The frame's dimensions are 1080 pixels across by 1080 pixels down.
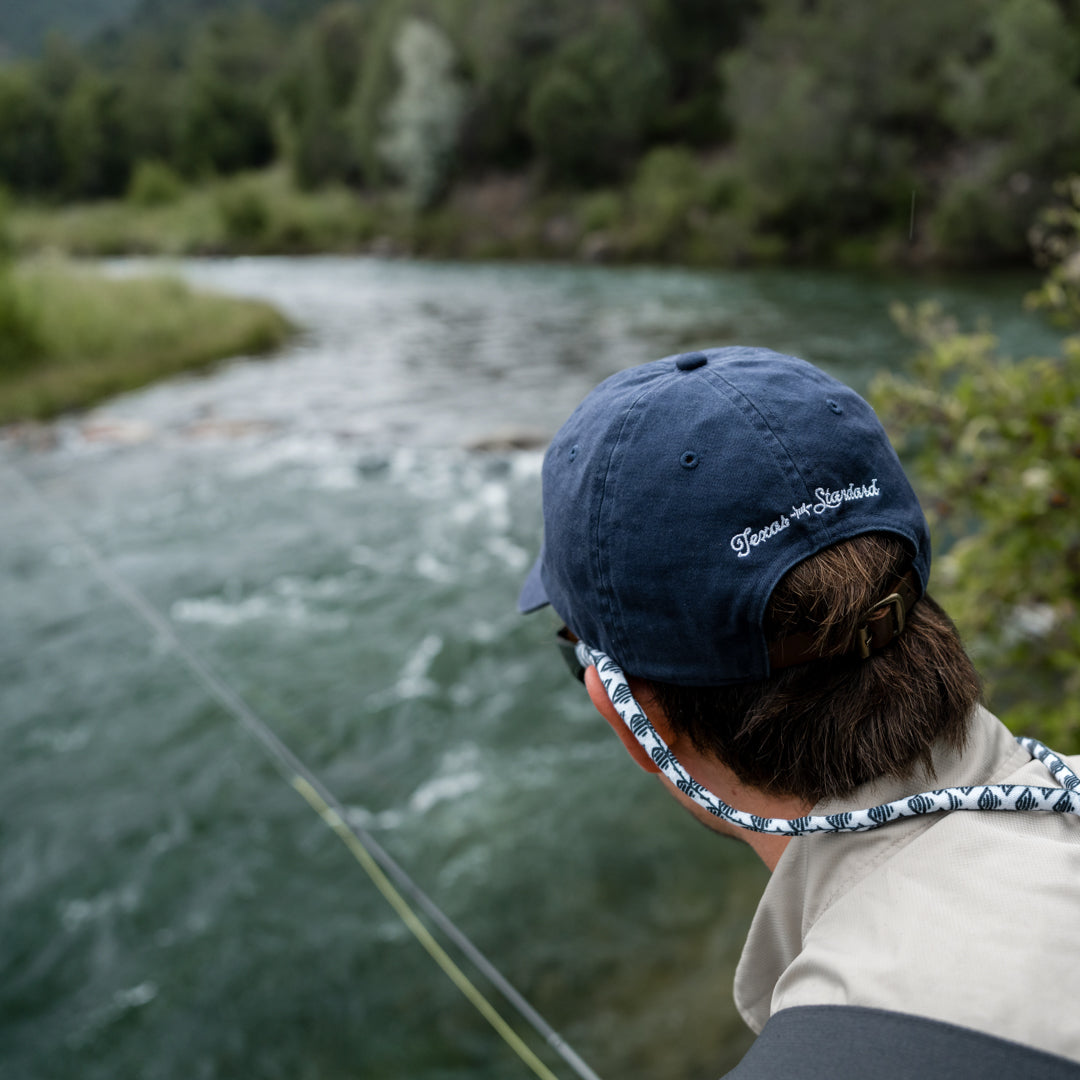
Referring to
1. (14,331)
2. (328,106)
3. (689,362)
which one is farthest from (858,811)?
(328,106)

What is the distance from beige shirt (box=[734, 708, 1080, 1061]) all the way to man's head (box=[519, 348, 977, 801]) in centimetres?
7

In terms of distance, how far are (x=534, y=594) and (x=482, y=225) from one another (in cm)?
4048

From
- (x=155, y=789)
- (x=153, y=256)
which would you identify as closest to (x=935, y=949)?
(x=155, y=789)

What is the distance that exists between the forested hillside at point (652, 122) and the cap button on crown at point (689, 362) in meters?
2.18

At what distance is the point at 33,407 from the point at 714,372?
1415 cm

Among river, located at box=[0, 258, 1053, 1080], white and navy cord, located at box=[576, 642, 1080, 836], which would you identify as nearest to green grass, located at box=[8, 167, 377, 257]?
river, located at box=[0, 258, 1053, 1080]

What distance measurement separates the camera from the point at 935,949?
0.85 metres

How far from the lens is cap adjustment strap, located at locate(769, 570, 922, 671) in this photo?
42.9 inches

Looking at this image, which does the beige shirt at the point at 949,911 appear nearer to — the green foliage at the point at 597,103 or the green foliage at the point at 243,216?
the green foliage at the point at 597,103

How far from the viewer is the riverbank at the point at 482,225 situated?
91.2 feet

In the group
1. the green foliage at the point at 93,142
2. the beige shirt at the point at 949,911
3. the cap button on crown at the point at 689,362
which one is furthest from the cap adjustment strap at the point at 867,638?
the green foliage at the point at 93,142

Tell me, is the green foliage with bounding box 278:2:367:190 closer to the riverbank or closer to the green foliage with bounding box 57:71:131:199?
the riverbank

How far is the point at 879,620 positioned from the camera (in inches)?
43.2

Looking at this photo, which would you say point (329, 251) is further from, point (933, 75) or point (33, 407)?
point (33, 407)
